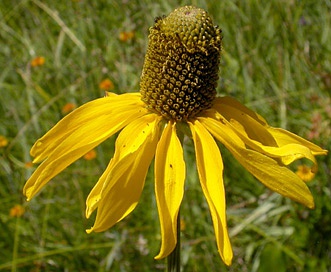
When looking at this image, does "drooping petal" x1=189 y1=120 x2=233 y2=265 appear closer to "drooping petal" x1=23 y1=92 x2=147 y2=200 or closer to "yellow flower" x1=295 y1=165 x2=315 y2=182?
"drooping petal" x1=23 y1=92 x2=147 y2=200

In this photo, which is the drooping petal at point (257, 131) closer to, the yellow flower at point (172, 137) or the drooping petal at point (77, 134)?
the yellow flower at point (172, 137)

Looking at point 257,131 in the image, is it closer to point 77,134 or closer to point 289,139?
point 289,139

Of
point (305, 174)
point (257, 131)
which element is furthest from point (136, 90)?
point (257, 131)

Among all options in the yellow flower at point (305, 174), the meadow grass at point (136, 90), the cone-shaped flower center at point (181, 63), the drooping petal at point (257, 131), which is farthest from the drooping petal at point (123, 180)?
the yellow flower at point (305, 174)

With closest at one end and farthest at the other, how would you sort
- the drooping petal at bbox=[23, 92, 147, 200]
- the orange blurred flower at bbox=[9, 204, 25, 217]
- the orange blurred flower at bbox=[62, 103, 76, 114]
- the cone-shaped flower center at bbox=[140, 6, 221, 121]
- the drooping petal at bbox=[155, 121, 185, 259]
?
the drooping petal at bbox=[155, 121, 185, 259] < the drooping petal at bbox=[23, 92, 147, 200] < the cone-shaped flower center at bbox=[140, 6, 221, 121] < the orange blurred flower at bbox=[9, 204, 25, 217] < the orange blurred flower at bbox=[62, 103, 76, 114]

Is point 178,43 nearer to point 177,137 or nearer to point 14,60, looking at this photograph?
point 177,137

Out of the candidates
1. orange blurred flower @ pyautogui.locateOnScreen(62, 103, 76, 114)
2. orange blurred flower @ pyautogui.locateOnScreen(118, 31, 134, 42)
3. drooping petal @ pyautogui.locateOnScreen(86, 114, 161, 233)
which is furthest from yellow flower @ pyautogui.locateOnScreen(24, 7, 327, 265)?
orange blurred flower @ pyautogui.locateOnScreen(118, 31, 134, 42)
